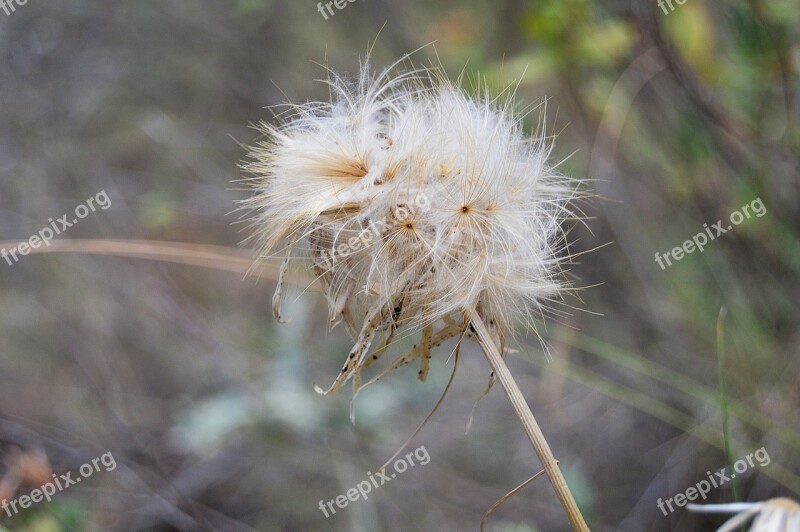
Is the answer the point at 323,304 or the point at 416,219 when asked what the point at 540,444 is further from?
the point at 323,304

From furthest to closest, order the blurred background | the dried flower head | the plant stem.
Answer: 1. the blurred background
2. the dried flower head
3. the plant stem

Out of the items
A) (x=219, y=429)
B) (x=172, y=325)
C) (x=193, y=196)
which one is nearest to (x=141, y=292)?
(x=172, y=325)

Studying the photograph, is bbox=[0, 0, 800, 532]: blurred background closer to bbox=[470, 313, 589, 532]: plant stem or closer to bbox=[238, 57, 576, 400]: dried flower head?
bbox=[238, 57, 576, 400]: dried flower head

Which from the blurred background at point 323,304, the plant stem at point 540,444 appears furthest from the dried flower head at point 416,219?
the blurred background at point 323,304

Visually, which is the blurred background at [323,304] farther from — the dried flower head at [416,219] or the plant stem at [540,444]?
the plant stem at [540,444]

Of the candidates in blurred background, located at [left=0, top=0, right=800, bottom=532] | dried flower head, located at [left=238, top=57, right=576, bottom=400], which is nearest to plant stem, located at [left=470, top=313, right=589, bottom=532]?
dried flower head, located at [left=238, top=57, right=576, bottom=400]

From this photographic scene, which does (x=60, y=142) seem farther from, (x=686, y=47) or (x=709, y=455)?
(x=709, y=455)

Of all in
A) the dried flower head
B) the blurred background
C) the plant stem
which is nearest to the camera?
the plant stem

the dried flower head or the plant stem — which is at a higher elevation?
the dried flower head
